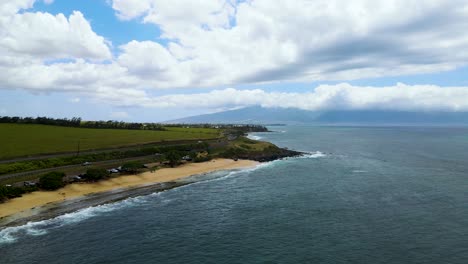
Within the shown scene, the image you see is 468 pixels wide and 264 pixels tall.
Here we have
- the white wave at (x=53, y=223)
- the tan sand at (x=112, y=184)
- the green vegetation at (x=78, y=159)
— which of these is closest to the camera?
the white wave at (x=53, y=223)

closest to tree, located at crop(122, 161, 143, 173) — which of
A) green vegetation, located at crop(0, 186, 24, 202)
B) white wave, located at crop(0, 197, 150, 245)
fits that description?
white wave, located at crop(0, 197, 150, 245)

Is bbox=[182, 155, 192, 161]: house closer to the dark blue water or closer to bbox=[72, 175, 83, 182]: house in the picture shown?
the dark blue water

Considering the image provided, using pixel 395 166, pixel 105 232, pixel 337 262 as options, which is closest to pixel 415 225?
pixel 337 262

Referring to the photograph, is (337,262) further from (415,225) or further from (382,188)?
(382,188)

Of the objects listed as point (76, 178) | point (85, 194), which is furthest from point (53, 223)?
point (76, 178)

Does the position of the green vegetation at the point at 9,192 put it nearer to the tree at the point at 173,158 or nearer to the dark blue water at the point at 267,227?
the dark blue water at the point at 267,227

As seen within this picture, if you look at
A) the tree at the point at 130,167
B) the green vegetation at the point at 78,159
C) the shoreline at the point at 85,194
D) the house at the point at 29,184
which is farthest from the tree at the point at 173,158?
the house at the point at 29,184
